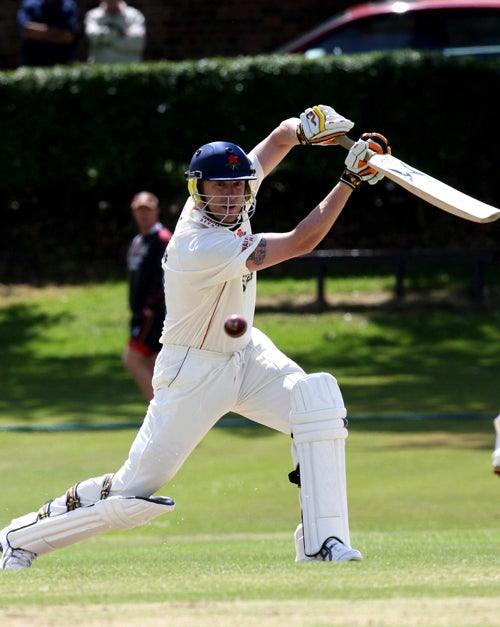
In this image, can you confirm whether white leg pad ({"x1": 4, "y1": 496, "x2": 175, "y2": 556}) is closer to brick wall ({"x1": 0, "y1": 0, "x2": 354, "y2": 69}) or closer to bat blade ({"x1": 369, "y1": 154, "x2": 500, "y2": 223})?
bat blade ({"x1": 369, "y1": 154, "x2": 500, "y2": 223})

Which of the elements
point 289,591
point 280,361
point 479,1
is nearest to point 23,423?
point 280,361

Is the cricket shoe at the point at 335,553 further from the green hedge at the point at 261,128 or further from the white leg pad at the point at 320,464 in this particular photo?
the green hedge at the point at 261,128

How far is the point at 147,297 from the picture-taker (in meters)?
11.4

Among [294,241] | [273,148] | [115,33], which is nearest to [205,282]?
[294,241]

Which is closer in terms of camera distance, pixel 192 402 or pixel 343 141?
pixel 192 402

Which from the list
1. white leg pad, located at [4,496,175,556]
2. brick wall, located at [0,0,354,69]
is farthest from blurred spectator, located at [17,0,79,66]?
white leg pad, located at [4,496,175,556]

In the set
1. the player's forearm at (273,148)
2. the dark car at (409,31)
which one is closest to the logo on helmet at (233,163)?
the player's forearm at (273,148)

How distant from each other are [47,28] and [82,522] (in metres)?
12.5

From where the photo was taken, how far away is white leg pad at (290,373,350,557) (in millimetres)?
6059

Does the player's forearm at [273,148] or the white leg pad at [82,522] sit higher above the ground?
the player's forearm at [273,148]

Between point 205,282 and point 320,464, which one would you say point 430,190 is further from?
point 320,464

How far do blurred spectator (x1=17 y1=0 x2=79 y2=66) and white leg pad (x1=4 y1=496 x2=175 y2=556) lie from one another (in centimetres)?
1224

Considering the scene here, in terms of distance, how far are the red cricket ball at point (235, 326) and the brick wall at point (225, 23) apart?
552 inches

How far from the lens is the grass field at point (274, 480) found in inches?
193
